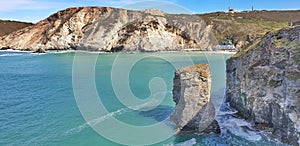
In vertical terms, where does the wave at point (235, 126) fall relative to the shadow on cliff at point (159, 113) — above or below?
below

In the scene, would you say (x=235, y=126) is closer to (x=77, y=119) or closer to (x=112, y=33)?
(x=77, y=119)

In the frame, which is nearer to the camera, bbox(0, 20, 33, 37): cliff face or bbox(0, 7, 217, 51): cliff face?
bbox(0, 7, 217, 51): cliff face

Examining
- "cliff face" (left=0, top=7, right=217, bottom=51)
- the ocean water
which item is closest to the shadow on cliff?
the ocean water

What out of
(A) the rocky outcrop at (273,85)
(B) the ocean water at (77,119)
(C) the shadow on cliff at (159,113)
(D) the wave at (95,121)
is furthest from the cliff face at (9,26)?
(A) the rocky outcrop at (273,85)

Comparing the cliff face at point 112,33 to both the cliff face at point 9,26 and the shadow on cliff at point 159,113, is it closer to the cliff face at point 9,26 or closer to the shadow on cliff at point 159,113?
the cliff face at point 9,26

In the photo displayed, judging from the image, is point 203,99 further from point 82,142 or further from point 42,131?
point 42,131

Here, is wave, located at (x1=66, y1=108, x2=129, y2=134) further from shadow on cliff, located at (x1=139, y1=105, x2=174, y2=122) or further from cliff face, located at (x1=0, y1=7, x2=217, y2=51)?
cliff face, located at (x1=0, y1=7, x2=217, y2=51)
